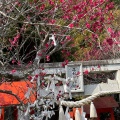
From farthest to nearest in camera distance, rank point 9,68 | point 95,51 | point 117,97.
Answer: point 95,51 < point 117,97 < point 9,68

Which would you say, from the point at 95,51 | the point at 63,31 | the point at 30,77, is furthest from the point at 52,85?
the point at 95,51

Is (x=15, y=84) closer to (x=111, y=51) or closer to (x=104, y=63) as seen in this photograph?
(x=104, y=63)

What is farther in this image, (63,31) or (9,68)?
(9,68)

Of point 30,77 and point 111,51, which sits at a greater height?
point 111,51

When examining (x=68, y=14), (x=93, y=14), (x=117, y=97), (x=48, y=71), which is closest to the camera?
(x=93, y=14)

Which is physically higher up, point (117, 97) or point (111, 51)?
point (111, 51)

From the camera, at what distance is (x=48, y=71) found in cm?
674

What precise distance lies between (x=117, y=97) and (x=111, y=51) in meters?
2.13

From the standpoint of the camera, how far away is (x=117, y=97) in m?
11.4

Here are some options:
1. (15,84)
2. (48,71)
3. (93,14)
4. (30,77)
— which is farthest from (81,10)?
(15,84)

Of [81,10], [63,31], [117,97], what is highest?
[81,10]

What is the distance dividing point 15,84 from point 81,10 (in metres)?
2.82

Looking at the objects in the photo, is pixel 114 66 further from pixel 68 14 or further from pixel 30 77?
pixel 30 77

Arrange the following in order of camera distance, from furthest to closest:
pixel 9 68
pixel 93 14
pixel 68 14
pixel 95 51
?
pixel 95 51 < pixel 9 68 < pixel 68 14 < pixel 93 14
